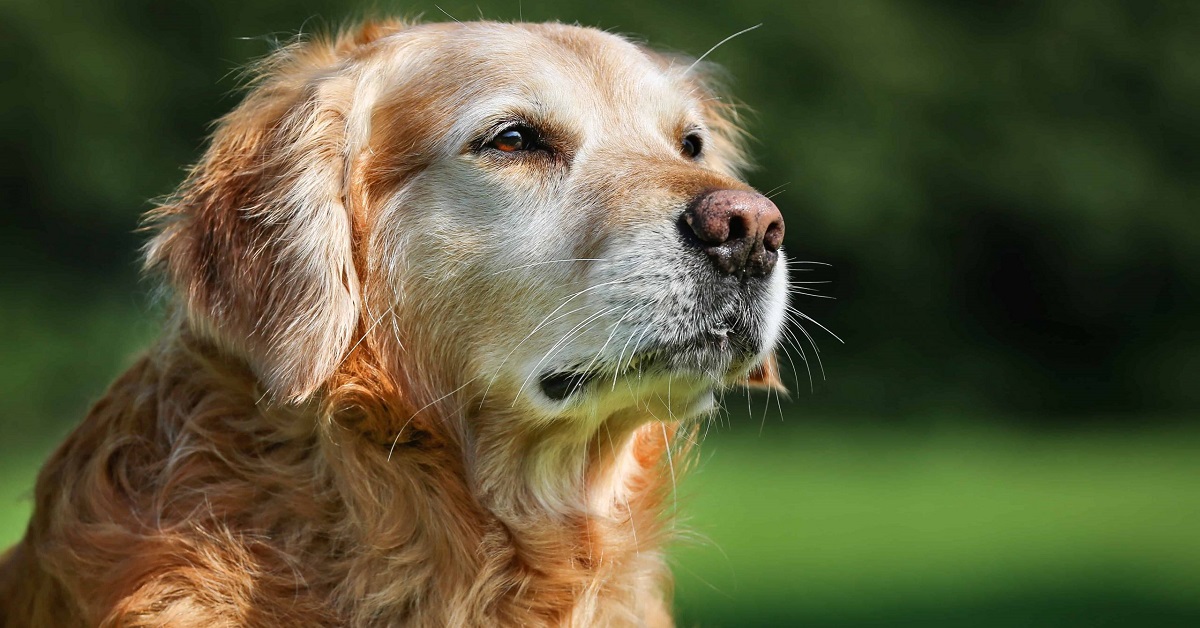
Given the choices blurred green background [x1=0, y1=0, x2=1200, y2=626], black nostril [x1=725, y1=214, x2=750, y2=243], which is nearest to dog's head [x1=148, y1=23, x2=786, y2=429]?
black nostril [x1=725, y1=214, x2=750, y2=243]

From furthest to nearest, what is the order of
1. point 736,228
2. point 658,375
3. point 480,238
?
point 480,238 → point 658,375 → point 736,228

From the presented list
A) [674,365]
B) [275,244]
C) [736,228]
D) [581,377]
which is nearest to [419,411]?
[581,377]

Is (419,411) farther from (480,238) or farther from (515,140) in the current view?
(515,140)

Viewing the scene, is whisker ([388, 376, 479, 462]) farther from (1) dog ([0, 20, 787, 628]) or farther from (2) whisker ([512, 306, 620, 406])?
(2) whisker ([512, 306, 620, 406])

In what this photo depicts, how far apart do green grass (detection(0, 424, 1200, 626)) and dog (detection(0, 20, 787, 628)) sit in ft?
1.93

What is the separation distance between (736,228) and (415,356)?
858 mm

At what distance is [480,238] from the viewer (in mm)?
3029

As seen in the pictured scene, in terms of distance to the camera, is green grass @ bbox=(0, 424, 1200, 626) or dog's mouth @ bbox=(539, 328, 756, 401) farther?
green grass @ bbox=(0, 424, 1200, 626)

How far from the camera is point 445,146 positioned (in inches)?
122

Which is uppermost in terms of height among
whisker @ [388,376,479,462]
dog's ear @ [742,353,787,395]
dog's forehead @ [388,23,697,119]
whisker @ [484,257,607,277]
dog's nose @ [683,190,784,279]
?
dog's forehead @ [388,23,697,119]

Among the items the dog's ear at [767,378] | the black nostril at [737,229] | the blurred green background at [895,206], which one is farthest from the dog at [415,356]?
the blurred green background at [895,206]

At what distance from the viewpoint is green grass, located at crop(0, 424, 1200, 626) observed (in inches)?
268

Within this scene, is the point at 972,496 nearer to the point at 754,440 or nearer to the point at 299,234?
the point at 754,440

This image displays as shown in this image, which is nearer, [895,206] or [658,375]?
[658,375]
